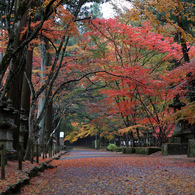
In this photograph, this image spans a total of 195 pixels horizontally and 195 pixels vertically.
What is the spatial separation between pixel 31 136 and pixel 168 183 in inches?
229

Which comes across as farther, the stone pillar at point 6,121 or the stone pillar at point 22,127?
the stone pillar at point 22,127

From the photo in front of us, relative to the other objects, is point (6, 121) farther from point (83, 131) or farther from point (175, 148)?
point (83, 131)

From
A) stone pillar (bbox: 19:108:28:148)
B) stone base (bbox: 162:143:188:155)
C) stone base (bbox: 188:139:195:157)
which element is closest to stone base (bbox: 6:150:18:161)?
stone pillar (bbox: 19:108:28:148)

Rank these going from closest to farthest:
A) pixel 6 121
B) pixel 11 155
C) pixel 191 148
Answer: pixel 6 121
pixel 11 155
pixel 191 148

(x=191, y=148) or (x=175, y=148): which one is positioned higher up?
(x=191, y=148)

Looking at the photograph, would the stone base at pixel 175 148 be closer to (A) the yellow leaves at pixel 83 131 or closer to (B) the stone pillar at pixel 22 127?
(B) the stone pillar at pixel 22 127

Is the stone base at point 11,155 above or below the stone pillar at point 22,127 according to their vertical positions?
below

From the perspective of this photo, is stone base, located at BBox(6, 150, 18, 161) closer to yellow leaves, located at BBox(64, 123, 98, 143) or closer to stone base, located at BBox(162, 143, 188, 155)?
stone base, located at BBox(162, 143, 188, 155)

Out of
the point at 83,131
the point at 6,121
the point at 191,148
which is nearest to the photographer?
the point at 6,121

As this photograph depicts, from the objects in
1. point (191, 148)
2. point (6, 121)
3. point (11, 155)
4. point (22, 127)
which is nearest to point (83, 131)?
point (22, 127)

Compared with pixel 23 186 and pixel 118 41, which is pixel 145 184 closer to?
pixel 23 186

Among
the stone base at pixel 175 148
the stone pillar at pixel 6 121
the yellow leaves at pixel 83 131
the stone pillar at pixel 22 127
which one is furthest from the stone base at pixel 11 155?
the yellow leaves at pixel 83 131

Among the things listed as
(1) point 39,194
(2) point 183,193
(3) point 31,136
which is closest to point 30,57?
(3) point 31,136

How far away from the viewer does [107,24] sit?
15359 mm
